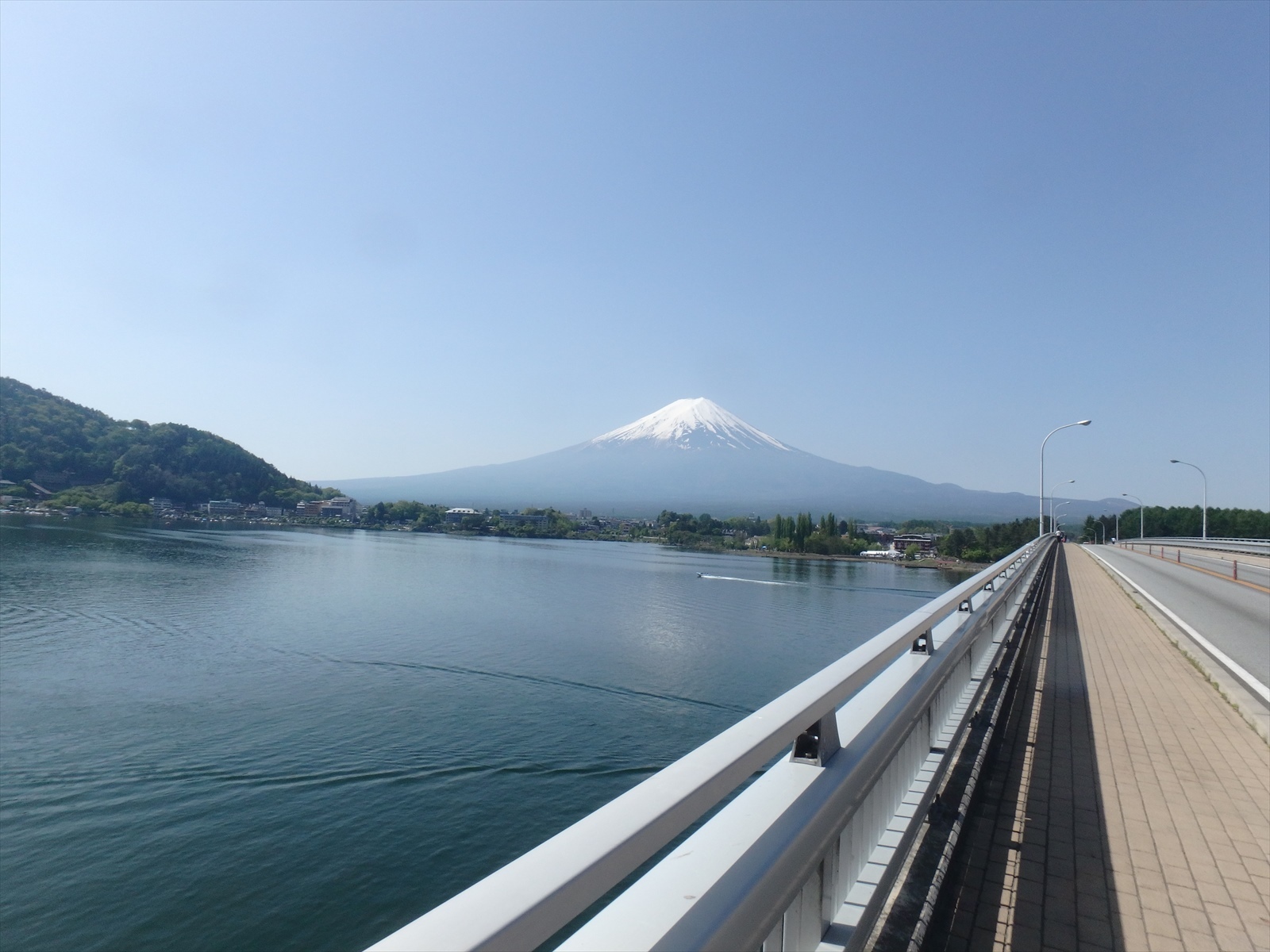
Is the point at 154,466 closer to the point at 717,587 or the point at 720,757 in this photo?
the point at 717,587

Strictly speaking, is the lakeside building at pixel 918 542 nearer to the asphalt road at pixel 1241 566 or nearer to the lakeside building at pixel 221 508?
the asphalt road at pixel 1241 566

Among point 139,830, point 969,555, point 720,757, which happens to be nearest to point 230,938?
point 139,830

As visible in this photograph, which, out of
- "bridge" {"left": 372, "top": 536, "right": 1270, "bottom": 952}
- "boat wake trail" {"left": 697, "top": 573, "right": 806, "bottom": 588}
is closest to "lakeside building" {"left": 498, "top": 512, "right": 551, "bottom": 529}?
"boat wake trail" {"left": 697, "top": 573, "right": 806, "bottom": 588}

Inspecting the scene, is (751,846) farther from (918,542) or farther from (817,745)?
(918,542)

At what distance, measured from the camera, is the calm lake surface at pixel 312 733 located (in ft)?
35.6

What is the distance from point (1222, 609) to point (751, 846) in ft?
55.3

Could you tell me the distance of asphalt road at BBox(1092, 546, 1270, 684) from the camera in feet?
30.6

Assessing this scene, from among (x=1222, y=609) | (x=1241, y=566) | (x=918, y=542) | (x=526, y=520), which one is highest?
(x=1241, y=566)

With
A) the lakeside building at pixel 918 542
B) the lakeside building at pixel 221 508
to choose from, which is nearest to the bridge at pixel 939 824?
the lakeside building at pixel 918 542

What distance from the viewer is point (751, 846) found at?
143 cm

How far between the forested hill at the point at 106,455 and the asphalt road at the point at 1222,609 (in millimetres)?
118961

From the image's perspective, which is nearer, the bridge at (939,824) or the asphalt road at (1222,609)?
the bridge at (939,824)

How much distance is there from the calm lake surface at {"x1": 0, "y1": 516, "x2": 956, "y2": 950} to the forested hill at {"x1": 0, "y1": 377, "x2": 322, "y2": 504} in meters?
74.7

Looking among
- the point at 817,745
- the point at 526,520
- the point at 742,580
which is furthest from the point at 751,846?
the point at 526,520
